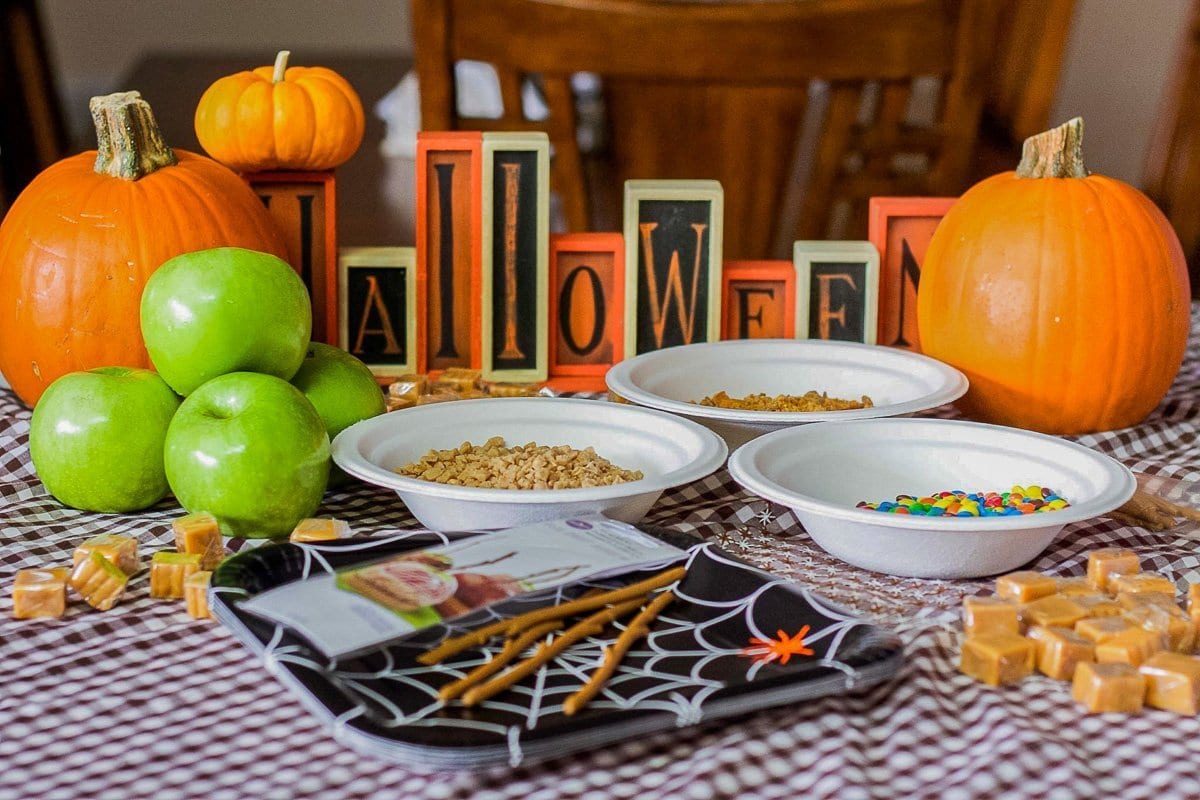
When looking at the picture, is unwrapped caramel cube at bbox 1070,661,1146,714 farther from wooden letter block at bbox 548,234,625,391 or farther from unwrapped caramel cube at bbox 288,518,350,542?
wooden letter block at bbox 548,234,625,391

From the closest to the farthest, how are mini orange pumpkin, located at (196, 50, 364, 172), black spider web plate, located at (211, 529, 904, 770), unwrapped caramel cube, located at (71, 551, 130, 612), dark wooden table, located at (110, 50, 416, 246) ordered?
black spider web plate, located at (211, 529, 904, 770) < unwrapped caramel cube, located at (71, 551, 130, 612) < mini orange pumpkin, located at (196, 50, 364, 172) < dark wooden table, located at (110, 50, 416, 246)

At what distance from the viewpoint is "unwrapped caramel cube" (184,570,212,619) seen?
881 mm

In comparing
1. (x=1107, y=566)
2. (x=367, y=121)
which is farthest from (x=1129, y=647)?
(x=367, y=121)

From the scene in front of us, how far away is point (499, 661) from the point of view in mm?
746


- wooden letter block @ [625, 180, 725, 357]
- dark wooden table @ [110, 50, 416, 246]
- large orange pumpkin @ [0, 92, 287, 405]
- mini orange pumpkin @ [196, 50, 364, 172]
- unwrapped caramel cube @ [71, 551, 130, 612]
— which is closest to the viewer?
unwrapped caramel cube @ [71, 551, 130, 612]

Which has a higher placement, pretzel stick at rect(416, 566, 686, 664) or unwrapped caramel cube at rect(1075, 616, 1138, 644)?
Result: pretzel stick at rect(416, 566, 686, 664)

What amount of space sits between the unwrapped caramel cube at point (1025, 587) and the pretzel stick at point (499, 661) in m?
0.31

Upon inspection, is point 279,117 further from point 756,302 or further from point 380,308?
point 756,302

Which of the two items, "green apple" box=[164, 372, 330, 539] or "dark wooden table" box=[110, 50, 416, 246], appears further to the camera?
"dark wooden table" box=[110, 50, 416, 246]

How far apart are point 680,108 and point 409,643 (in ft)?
4.67

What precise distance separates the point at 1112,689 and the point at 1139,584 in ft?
0.52

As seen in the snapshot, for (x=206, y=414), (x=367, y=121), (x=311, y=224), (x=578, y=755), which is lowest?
(x=578, y=755)

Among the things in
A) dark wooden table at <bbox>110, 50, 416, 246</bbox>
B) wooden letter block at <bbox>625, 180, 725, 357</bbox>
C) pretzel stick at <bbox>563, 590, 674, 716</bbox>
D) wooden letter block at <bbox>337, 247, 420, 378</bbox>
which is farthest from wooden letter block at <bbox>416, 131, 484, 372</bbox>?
dark wooden table at <bbox>110, 50, 416, 246</bbox>

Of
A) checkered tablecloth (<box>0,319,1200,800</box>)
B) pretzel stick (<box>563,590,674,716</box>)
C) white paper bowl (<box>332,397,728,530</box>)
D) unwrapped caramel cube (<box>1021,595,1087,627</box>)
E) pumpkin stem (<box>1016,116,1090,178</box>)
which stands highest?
pumpkin stem (<box>1016,116,1090,178</box>)
